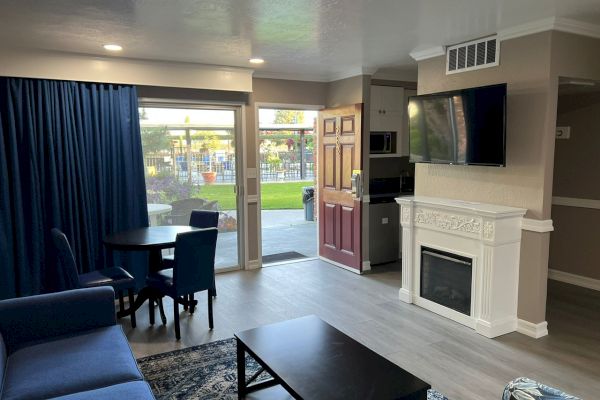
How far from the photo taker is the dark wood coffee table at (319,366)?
2.02 meters

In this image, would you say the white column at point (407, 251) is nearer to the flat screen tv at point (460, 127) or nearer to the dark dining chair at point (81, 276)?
the flat screen tv at point (460, 127)

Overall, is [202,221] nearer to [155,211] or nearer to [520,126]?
[155,211]

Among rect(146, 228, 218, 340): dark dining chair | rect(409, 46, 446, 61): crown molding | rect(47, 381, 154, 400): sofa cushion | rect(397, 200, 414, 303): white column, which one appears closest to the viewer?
rect(47, 381, 154, 400): sofa cushion

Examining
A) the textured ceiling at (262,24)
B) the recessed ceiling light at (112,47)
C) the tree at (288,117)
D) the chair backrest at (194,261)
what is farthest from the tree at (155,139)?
the tree at (288,117)

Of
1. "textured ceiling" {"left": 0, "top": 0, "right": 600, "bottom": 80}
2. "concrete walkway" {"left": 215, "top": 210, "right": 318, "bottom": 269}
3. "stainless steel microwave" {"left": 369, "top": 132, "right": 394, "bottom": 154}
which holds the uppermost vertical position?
"textured ceiling" {"left": 0, "top": 0, "right": 600, "bottom": 80}

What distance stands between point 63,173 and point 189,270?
1.72 metres

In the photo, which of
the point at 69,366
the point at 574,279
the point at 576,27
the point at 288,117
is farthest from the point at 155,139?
the point at 288,117

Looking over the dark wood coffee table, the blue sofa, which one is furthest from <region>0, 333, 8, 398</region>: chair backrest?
the dark wood coffee table

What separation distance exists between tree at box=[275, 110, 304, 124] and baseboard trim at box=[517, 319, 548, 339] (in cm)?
891

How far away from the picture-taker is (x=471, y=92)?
12.1ft

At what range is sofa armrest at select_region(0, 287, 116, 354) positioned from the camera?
247cm

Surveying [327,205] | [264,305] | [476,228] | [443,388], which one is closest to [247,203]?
[327,205]

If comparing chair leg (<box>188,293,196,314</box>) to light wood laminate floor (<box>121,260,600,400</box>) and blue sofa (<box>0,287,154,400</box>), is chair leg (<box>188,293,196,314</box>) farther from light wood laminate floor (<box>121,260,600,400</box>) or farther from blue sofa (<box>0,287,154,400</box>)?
blue sofa (<box>0,287,154,400</box>)

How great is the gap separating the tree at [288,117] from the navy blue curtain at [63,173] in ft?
24.3
